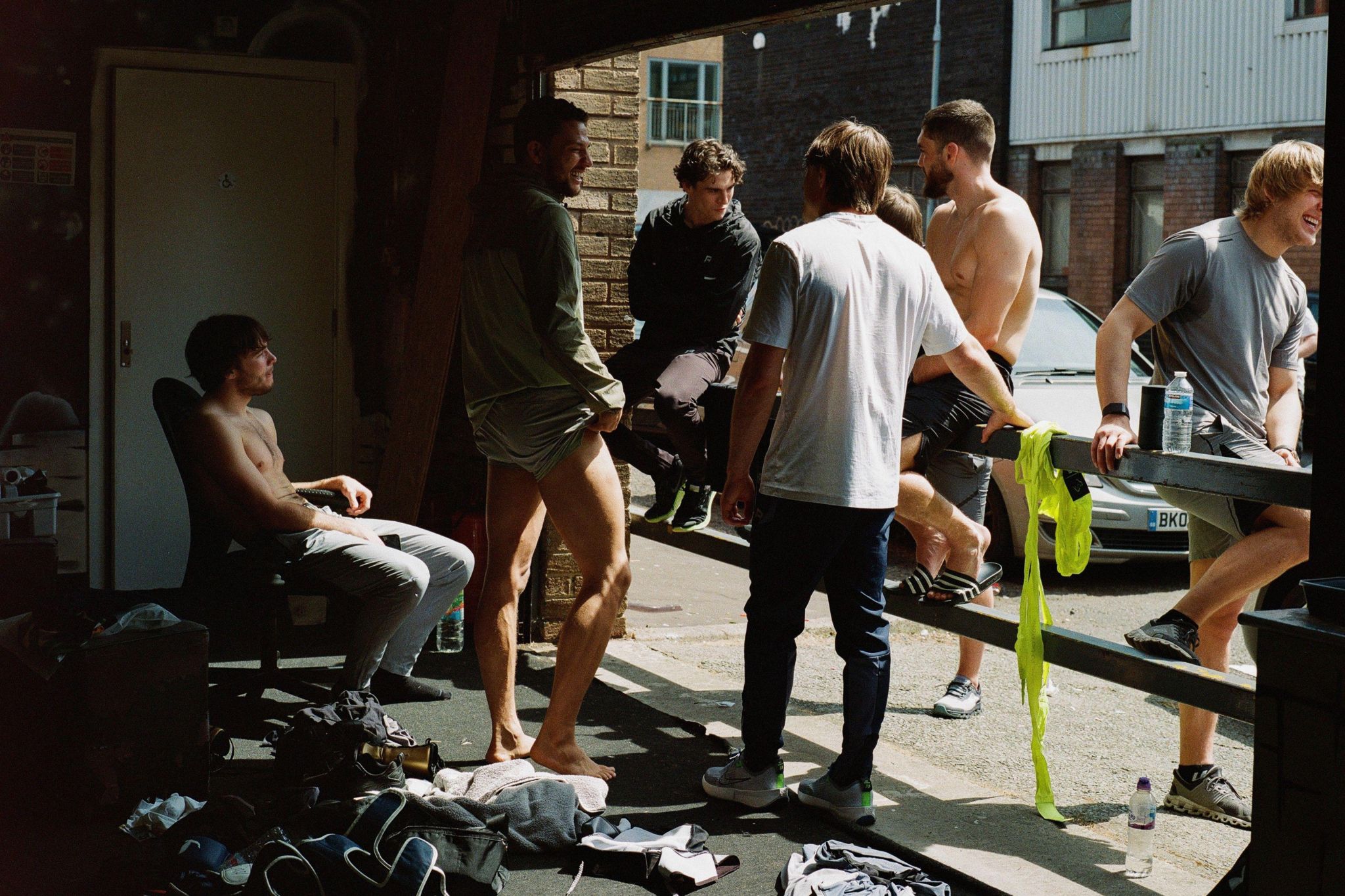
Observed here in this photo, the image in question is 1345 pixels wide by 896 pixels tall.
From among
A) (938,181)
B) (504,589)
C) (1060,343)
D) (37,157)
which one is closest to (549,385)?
(504,589)

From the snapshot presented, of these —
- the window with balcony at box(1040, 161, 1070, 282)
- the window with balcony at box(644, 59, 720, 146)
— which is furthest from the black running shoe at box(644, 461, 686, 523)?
the window with balcony at box(644, 59, 720, 146)

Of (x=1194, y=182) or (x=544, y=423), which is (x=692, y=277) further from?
(x=1194, y=182)

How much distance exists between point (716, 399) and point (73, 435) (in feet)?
12.5

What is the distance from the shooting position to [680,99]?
128 ft

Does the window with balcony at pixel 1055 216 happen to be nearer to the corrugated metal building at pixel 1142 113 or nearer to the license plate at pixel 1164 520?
the corrugated metal building at pixel 1142 113

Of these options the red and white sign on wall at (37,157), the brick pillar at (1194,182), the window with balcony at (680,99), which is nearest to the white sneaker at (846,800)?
the red and white sign on wall at (37,157)

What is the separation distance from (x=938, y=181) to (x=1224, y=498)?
165 centimetres

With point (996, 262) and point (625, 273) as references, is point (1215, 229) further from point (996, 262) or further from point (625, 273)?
point (625, 273)

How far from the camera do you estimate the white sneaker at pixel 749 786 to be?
4.73m

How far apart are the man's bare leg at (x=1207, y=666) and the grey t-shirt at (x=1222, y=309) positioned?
57cm

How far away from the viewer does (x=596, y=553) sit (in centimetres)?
488

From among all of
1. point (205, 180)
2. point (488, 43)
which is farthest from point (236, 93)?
point (488, 43)

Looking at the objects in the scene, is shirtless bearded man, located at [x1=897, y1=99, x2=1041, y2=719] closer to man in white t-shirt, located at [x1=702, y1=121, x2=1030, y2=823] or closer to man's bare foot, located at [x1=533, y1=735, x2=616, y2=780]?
man in white t-shirt, located at [x1=702, y1=121, x2=1030, y2=823]

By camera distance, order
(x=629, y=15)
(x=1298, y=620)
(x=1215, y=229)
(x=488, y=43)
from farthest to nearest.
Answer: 1. (x=488, y=43)
2. (x=629, y=15)
3. (x=1215, y=229)
4. (x=1298, y=620)
